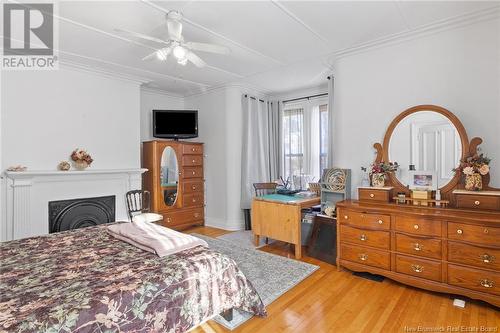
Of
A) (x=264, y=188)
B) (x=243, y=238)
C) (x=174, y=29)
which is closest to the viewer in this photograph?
(x=174, y=29)

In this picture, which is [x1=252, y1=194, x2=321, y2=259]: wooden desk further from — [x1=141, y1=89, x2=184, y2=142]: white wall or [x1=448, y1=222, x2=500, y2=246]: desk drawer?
[x1=141, y1=89, x2=184, y2=142]: white wall

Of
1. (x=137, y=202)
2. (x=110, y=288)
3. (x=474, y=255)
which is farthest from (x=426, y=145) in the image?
(x=137, y=202)

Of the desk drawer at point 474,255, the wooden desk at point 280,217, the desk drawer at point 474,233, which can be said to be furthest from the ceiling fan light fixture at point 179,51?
the desk drawer at point 474,255

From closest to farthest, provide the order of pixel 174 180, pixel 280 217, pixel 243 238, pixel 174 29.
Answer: pixel 174 29 < pixel 280 217 < pixel 243 238 < pixel 174 180

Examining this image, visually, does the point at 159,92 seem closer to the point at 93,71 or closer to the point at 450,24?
the point at 93,71

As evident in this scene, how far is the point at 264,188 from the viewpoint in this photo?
4629 millimetres

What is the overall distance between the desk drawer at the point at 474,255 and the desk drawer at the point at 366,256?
0.53 metres

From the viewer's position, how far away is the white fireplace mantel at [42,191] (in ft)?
10.6

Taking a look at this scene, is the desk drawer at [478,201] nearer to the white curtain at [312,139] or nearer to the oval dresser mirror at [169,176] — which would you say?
the white curtain at [312,139]

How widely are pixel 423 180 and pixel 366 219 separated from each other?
0.71 m

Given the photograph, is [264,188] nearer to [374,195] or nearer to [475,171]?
[374,195]

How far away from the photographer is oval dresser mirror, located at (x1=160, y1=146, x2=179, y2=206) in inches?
183

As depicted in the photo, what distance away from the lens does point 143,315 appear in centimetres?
133

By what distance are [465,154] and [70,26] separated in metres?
4.09
